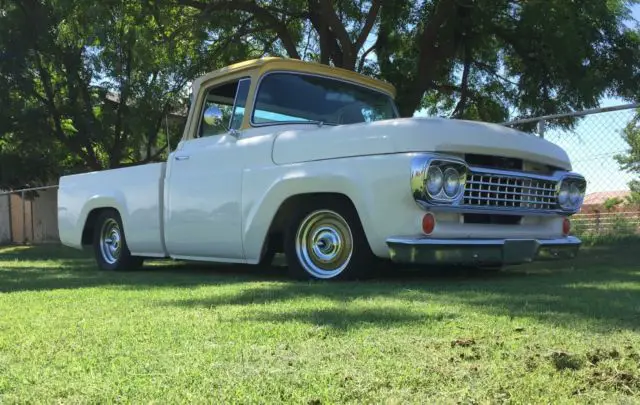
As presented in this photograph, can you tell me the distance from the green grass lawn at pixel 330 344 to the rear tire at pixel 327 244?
32 centimetres

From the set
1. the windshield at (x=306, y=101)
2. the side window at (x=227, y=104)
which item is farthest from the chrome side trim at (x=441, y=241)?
the side window at (x=227, y=104)

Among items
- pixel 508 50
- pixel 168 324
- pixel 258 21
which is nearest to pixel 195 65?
pixel 258 21

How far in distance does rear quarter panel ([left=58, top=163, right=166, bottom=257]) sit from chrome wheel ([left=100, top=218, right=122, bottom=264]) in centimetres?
28

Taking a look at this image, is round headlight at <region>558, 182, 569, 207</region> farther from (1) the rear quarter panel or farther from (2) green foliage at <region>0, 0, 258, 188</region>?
(2) green foliage at <region>0, 0, 258, 188</region>

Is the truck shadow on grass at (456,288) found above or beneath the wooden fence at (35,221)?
beneath

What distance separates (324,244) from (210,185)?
1501mm

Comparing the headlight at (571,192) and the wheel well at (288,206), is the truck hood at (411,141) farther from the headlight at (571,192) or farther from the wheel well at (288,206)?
the wheel well at (288,206)

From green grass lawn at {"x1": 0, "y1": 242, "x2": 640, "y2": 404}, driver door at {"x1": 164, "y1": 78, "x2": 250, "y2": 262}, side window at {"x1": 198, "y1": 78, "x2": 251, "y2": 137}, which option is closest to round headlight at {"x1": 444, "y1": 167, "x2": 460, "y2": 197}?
green grass lawn at {"x1": 0, "y1": 242, "x2": 640, "y2": 404}

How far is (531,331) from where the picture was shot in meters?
3.17

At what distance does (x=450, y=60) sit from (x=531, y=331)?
1107cm

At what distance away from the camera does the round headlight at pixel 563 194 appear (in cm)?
567

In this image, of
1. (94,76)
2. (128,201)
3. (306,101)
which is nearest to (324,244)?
(306,101)

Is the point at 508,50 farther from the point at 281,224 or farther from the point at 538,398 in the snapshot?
the point at 538,398

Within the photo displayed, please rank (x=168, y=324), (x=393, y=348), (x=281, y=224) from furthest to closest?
(x=281, y=224), (x=168, y=324), (x=393, y=348)
